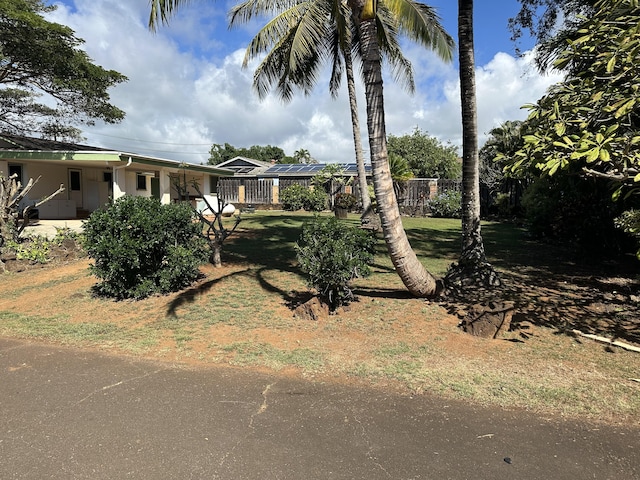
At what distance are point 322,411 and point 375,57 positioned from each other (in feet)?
14.0

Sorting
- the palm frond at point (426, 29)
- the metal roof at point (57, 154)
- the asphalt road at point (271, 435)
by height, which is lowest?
the asphalt road at point (271, 435)

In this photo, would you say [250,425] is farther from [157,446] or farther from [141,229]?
[141,229]

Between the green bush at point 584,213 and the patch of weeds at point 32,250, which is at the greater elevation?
the green bush at point 584,213

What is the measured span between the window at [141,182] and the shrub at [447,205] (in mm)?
13633

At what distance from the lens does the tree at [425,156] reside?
38.6 m

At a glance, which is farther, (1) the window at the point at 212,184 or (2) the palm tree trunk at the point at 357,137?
(1) the window at the point at 212,184

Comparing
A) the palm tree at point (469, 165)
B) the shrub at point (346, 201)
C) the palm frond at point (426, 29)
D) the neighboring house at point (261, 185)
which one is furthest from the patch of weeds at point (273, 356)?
the neighboring house at point (261, 185)

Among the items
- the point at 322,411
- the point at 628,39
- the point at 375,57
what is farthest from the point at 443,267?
the point at 322,411

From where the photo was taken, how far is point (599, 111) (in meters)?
4.76

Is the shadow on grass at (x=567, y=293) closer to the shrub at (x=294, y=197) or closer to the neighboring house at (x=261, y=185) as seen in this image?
the shrub at (x=294, y=197)

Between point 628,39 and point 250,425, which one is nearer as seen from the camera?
point 250,425

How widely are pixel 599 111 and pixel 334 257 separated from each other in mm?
3327

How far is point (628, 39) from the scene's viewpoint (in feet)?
14.4

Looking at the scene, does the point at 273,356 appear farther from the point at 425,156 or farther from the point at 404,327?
the point at 425,156
